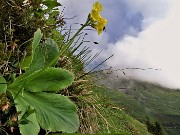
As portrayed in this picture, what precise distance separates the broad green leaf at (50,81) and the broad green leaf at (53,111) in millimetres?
47

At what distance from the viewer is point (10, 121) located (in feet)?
6.72

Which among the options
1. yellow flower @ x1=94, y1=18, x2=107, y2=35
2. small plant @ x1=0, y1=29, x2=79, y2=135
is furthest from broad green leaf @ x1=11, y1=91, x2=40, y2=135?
yellow flower @ x1=94, y1=18, x2=107, y2=35

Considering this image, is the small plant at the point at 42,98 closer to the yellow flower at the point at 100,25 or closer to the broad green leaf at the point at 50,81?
the broad green leaf at the point at 50,81

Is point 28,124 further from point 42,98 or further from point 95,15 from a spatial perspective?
point 95,15

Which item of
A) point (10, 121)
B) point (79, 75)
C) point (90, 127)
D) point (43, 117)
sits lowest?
point (10, 121)

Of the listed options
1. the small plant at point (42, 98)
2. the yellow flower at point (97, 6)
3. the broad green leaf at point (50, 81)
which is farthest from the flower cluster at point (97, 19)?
the broad green leaf at point (50, 81)

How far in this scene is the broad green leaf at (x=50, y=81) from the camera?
8.03 ft

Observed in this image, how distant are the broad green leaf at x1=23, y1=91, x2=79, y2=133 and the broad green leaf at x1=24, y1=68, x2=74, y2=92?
0.15 feet

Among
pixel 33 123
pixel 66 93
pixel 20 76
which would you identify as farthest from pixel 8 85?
pixel 66 93

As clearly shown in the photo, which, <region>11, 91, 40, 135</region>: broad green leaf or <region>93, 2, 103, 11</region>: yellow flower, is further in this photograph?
<region>11, 91, 40, 135</region>: broad green leaf

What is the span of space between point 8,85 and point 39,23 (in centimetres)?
78

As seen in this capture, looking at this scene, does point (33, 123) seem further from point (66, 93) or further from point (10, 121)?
point (66, 93)

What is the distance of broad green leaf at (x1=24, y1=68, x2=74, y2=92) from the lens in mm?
2447

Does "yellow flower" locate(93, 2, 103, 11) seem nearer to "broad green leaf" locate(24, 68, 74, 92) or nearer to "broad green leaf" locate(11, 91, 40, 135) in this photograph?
"broad green leaf" locate(24, 68, 74, 92)
